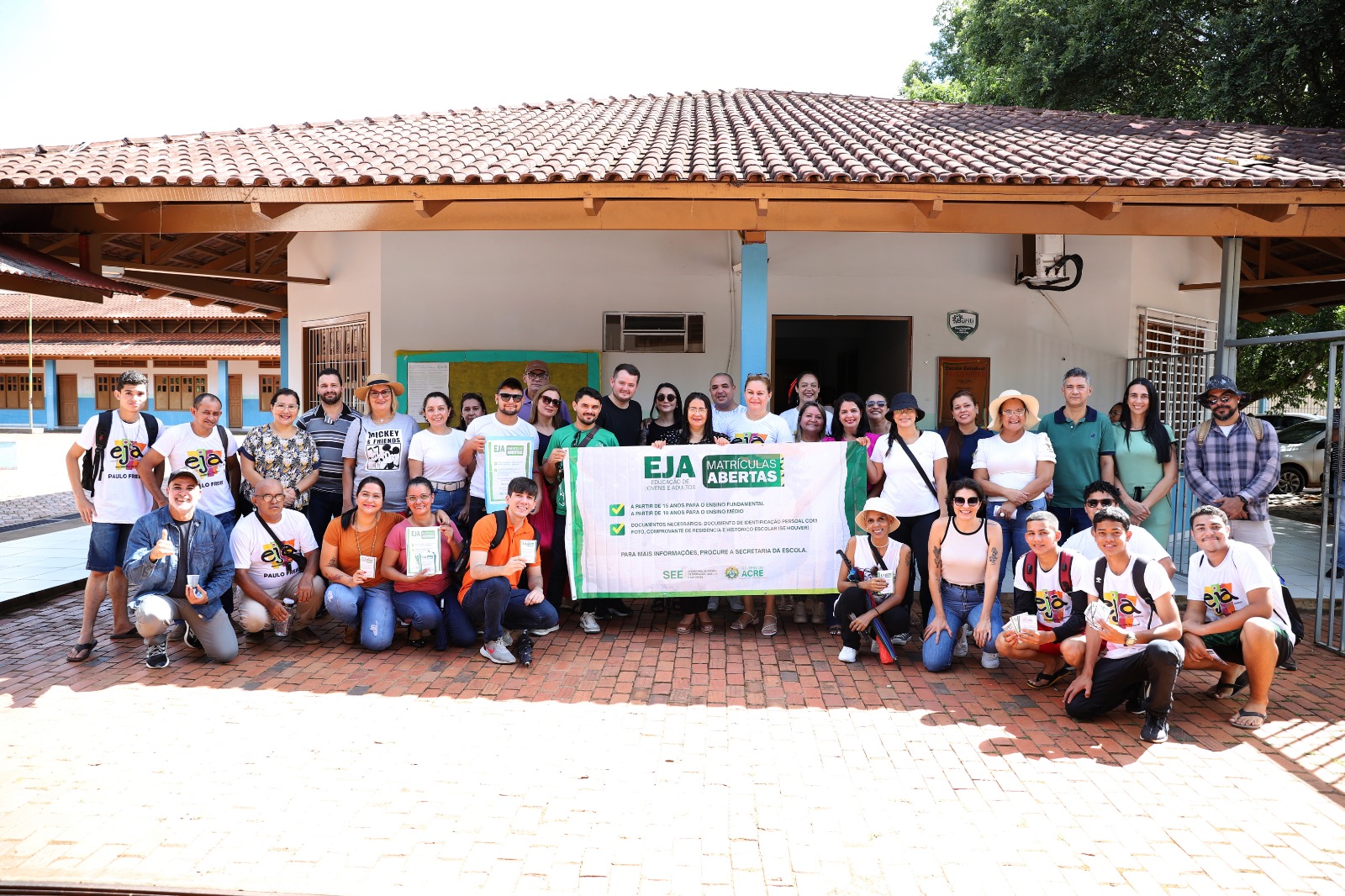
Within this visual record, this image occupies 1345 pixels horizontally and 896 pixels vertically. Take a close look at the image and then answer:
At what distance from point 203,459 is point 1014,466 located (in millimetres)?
5425

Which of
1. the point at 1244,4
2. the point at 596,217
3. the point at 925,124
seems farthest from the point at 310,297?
the point at 1244,4

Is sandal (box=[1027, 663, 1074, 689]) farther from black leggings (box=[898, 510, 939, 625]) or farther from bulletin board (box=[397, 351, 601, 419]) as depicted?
bulletin board (box=[397, 351, 601, 419])

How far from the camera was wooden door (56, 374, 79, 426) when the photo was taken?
107 ft

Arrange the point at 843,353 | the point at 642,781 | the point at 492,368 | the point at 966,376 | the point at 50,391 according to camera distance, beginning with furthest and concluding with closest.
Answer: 1. the point at 50,391
2. the point at 843,353
3. the point at 966,376
4. the point at 492,368
5. the point at 642,781

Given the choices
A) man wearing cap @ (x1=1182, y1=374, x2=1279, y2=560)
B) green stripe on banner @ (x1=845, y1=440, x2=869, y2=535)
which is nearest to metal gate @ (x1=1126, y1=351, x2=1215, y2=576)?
man wearing cap @ (x1=1182, y1=374, x2=1279, y2=560)

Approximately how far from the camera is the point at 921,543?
551 cm

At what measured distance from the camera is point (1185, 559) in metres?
7.95

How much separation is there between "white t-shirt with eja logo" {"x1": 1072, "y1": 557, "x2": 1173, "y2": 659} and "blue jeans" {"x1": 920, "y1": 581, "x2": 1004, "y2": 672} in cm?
75

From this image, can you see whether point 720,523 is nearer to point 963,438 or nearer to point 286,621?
point 963,438

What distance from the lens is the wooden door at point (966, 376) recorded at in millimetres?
8961

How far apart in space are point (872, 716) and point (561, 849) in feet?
6.48

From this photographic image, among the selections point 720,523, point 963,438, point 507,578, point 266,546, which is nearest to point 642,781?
point 507,578

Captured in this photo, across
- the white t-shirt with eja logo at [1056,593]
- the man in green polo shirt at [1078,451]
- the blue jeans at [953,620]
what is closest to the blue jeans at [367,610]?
the blue jeans at [953,620]

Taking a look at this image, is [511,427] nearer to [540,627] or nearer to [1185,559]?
[540,627]
